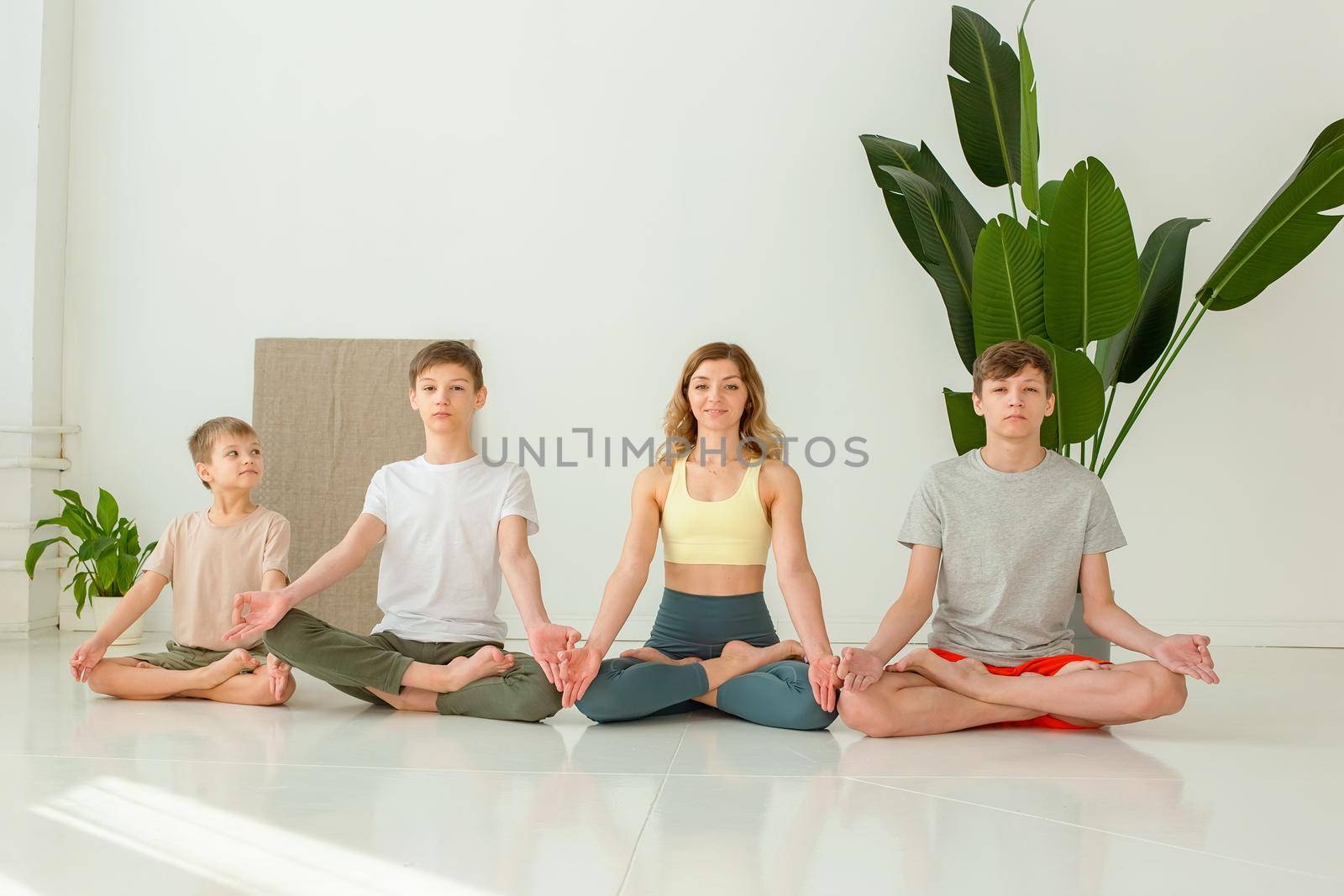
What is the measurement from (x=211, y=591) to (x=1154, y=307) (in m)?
2.42

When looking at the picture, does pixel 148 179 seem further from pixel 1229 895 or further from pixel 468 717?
pixel 1229 895

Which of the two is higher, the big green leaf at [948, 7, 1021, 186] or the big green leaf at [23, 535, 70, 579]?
the big green leaf at [948, 7, 1021, 186]

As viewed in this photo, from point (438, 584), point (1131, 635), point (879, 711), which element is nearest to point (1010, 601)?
point (1131, 635)

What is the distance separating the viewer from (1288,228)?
2770 millimetres

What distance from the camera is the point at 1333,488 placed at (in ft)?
11.3

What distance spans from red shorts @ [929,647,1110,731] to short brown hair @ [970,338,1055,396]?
52 cm

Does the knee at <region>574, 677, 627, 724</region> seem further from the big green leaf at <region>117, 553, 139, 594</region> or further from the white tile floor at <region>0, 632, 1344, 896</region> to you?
the big green leaf at <region>117, 553, 139, 594</region>

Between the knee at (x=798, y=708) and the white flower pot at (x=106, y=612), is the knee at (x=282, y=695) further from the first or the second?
the white flower pot at (x=106, y=612)

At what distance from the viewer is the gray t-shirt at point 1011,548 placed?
6.84ft

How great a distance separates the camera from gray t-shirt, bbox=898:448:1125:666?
2.09 m

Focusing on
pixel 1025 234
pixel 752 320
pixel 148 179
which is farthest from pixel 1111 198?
pixel 148 179

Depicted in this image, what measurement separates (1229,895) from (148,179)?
3.62 metres

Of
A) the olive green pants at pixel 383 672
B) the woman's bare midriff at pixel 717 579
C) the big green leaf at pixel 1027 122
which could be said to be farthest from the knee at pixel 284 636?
the big green leaf at pixel 1027 122

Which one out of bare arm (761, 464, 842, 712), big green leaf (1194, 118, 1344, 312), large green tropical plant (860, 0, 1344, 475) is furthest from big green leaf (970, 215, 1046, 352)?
bare arm (761, 464, 842, 712)
